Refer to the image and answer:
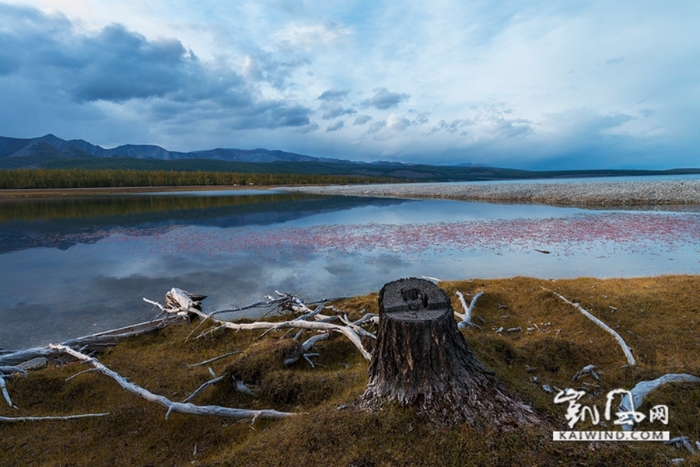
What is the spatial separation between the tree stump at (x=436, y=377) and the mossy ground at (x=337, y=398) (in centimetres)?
18

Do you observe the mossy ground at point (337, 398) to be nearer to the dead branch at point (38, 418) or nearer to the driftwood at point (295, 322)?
the dead branch at point (38, 418)

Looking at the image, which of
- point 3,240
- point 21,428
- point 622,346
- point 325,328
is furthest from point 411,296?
point 3,240

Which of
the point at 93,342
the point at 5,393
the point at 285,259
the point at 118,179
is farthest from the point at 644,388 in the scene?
the point at 118,179

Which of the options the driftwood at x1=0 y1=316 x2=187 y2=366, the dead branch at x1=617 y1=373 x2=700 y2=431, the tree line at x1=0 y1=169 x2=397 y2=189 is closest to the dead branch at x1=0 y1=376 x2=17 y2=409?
the driftwood at x1=0 y1=316 x2=187 y2=366

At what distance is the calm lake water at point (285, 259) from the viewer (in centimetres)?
1242

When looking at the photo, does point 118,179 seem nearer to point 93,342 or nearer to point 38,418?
point 93,342

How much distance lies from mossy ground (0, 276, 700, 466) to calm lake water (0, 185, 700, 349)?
13.1 feet

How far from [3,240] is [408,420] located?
36049 millimetres

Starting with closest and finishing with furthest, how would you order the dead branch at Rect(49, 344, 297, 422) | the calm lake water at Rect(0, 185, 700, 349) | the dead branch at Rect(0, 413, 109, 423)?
1. the dead branch at Rect(49, 344, 297, 422)
2. the dead branch at Rect(0, 413, 109, 423)
3. the calm lake water at Rect(0, 185, 700, 349)

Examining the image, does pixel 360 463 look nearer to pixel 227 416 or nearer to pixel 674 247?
pixel 227 416

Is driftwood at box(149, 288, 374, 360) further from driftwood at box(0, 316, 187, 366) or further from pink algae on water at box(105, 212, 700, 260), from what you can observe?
pink algae on water at box(105, 212, 700, 260)

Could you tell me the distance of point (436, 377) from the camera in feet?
13.1

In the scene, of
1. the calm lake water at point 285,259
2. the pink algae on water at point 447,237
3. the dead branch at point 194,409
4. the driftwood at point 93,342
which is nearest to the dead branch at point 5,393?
the driftwood at point 93,342

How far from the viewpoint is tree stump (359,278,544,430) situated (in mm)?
3856
